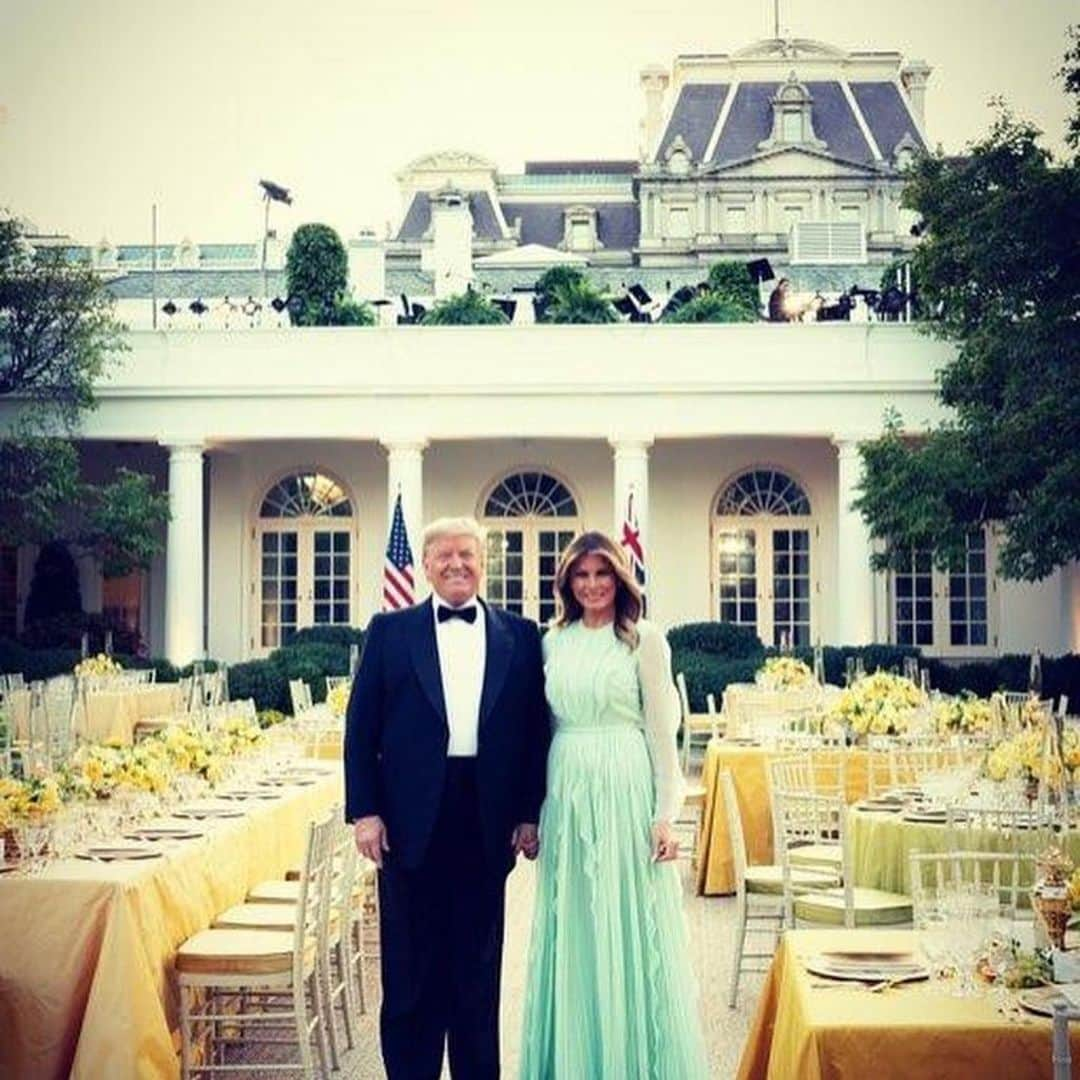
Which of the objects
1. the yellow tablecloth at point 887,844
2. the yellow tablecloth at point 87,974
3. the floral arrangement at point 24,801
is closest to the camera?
the yellow tablecloth at point 87,974

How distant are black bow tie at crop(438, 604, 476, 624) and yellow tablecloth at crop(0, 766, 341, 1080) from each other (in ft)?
5.59

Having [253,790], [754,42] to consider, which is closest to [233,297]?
[754,42]

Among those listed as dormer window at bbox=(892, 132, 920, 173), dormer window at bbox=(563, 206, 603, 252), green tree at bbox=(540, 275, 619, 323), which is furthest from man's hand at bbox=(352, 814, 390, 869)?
dormer window at bbox=(563, 206, 603, 252)

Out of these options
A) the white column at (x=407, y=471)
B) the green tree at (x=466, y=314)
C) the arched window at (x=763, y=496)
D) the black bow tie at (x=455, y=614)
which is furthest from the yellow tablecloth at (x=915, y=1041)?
the arched window at (x=763, y=496)

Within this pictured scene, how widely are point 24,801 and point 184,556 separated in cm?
1973

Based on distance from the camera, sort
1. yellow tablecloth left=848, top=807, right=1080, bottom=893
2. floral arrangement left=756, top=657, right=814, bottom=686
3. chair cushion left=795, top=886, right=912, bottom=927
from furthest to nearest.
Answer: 1. floral arrangement left=756, top=657, right=814, bottom=686
2. yellow tablecloth left=848, top=807, right=1080, bottom=893
3. chair cushion left=795, top=886, right=912, bottom=927

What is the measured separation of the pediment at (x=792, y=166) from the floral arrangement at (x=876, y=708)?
1978 inches

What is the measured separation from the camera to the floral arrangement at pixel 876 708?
40.6ft

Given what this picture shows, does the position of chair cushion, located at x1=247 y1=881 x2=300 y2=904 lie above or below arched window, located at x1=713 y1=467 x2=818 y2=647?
below

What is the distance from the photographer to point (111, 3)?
13867mm

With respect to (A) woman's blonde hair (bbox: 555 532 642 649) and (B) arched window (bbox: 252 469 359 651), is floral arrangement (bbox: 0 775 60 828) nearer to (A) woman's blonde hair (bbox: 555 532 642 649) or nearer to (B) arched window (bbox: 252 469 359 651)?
(A) woman's blonde hair (bbox: 555 532 642 649)

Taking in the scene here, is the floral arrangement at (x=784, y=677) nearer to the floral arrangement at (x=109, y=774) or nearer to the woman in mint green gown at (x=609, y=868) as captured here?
the floral arrangement at (x=109, y=774)

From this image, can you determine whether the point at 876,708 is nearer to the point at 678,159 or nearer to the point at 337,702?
the point at 337,702

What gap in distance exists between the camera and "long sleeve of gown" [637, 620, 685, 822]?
5883mm
